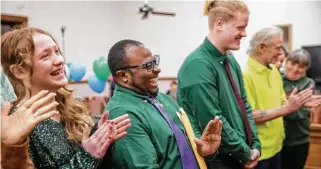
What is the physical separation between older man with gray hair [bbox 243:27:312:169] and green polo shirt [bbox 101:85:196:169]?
39.3 inches

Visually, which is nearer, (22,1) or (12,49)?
(12,49)

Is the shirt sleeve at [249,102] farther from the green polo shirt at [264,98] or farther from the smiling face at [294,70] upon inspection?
the smiling face at [294,70]

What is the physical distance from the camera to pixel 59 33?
8.20m

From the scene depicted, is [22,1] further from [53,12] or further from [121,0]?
[121,0]

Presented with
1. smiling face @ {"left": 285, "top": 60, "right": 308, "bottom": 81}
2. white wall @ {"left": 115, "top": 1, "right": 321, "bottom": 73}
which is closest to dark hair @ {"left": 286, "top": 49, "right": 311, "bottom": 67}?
smiling face @ {"left": 285, "top": 60, "right": 308, "bottom": 81}

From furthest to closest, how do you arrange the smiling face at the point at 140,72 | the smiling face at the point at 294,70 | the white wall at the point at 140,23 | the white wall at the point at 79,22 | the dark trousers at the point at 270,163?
the white wall at the point at 79,22
the white wall at the point at 140,23
the smiling face at the point at 294,70
the dark trousers at the point at 270,163
the smiling face at the point at 140,72

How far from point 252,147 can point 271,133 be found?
409mm

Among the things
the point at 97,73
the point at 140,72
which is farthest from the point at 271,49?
the point at 97,73

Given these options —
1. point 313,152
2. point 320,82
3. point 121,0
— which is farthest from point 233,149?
point 121,0

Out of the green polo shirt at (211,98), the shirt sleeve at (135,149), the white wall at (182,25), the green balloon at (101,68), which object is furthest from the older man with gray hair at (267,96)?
the white wall at (182,25)

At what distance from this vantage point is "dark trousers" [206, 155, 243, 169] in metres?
2.01

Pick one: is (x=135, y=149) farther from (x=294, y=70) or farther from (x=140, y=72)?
(x=294, y=70)

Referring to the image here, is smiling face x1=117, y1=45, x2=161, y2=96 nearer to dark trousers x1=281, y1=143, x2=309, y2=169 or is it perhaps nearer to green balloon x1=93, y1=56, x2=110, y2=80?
dark trousers x1=281, y1=143, x2=309, y2=169

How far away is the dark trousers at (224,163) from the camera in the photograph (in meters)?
2.01
